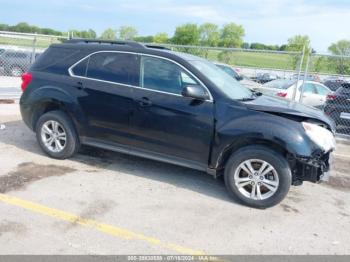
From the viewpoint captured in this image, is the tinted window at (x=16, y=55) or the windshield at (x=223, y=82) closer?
the windshield at (x=223, y=82)

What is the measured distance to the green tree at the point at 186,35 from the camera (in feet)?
227


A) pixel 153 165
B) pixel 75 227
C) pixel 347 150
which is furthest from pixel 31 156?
pixel 347 150

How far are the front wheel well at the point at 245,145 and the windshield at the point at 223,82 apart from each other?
2.06 ft

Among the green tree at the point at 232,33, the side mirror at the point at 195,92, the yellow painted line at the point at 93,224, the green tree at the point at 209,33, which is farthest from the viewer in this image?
the green tree at the point at 232,33

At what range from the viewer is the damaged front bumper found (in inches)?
168

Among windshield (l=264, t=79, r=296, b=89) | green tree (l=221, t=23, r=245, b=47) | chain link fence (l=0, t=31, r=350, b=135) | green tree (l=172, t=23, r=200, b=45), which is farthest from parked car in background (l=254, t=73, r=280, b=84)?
green tree (l=221, t=23, r=245, b=47)

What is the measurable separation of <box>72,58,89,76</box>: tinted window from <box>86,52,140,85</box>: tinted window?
0.23ft

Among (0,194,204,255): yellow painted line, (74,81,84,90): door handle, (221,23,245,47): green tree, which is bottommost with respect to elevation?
(0,194,204,255): yellow painted line

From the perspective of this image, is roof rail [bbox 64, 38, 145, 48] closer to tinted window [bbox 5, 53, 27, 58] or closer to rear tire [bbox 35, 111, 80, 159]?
rear tire [bbox 35, 111, 80, 159]

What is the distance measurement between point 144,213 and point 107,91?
1945mm

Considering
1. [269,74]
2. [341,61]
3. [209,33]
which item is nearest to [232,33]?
[209,33]

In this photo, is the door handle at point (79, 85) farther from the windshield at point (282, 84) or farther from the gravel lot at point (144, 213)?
the windshield at point (282, 84)

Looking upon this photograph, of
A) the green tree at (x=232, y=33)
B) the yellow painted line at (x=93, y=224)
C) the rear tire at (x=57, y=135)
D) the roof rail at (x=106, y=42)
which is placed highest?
the green tree at (x=232, y=33)

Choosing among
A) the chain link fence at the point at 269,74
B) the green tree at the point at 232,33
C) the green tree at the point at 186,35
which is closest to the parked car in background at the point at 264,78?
the chain link fence at the point at 269,74
